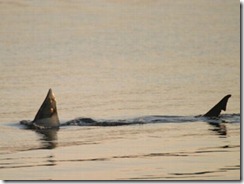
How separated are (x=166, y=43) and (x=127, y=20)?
363 centimetres

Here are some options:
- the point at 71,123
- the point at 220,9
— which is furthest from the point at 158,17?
the point at 71,123

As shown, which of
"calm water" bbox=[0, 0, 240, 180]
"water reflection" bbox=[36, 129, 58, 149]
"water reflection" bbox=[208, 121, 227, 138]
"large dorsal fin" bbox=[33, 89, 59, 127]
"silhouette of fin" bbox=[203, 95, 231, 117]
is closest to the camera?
"calm water" bbox=[0, 0, 240, 180]

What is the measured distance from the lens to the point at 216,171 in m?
13.9

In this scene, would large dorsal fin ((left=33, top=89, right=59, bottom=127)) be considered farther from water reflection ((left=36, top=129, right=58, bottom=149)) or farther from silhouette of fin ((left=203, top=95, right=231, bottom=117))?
silhouette of fin ((left=203, top=95, right=231, bottom=117))

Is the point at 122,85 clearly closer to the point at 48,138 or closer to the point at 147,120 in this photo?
the point at 147,120

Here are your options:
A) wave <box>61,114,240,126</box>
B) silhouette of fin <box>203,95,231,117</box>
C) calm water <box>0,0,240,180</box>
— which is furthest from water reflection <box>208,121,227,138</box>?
silhouette of fin <box>203,95,231,117</box>

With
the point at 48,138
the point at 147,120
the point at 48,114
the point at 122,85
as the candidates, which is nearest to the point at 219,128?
the point at 147,120

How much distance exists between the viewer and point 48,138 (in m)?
17.3

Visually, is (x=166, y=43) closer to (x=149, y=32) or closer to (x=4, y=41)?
(x=149, y=32)

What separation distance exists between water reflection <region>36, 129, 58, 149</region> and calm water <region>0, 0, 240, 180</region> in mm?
16

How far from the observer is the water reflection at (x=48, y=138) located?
1645 centimetres

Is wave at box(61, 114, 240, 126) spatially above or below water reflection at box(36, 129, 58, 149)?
above

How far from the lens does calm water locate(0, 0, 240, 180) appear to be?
14.7 m

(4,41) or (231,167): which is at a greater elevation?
(4,41)
